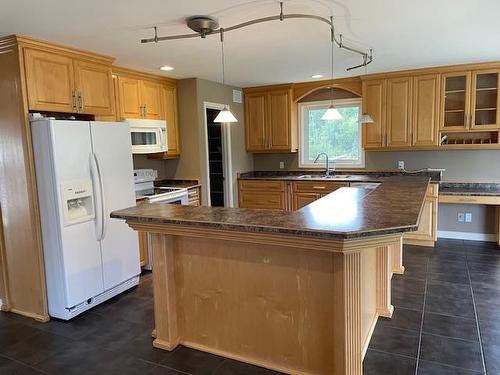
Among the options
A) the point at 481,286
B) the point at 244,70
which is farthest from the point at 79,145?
the point at 481,286

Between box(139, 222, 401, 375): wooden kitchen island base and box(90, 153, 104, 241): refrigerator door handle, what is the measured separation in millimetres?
984

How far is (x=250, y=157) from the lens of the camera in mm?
6305

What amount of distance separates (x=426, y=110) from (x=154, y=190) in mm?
3676

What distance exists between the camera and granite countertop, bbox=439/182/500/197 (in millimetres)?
4523

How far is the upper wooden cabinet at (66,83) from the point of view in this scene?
2.96 m

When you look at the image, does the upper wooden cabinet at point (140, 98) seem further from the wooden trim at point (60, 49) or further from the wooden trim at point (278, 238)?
the wooden trim at point (278, 238)

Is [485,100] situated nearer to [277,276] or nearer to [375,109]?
[375,109]

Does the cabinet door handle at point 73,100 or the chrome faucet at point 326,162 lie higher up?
the cabinet door handle at point 73,100

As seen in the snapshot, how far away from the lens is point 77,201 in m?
3.16

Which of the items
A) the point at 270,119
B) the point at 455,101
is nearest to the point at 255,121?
the point at 270,119

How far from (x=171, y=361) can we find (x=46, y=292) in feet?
4.59

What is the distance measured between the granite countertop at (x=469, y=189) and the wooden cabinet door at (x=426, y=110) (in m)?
0.62

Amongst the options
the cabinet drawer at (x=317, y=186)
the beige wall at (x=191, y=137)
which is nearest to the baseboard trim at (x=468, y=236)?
the cabinet drawer at (x=317, y=186)

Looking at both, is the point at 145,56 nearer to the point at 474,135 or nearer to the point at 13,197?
the point at 13,197
